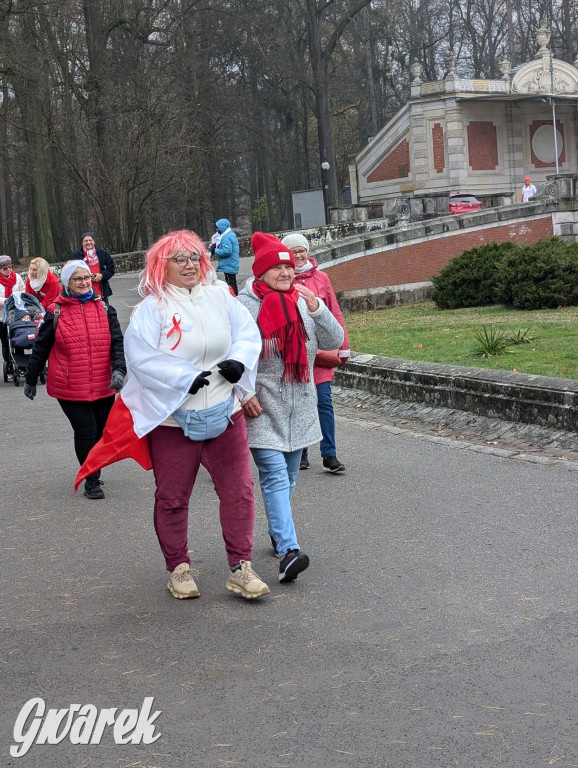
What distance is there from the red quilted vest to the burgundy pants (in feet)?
8.68

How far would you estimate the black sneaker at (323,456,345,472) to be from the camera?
816 cm

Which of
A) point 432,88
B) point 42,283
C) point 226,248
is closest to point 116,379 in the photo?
point 42,283

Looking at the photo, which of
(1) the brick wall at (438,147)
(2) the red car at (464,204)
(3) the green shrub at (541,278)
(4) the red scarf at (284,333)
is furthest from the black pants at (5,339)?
(1) the brick wall at (438,147)

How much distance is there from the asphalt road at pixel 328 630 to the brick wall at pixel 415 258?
1835 centimetres

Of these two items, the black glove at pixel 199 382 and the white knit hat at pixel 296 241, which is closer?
the black glove at pixel 199 382

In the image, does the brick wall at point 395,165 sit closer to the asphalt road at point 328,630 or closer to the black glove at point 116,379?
the asphalt road at point 328,630

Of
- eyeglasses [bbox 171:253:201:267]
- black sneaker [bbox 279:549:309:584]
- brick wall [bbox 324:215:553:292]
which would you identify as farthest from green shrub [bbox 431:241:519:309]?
eyeglasses [bbox 171:253:201:267]

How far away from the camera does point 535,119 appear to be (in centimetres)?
5328

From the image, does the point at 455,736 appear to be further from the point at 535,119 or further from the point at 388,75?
the point at 388,75

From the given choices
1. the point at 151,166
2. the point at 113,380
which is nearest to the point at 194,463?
the point at 113,380

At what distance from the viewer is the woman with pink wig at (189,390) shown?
201 inches

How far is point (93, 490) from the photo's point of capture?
7.75 m

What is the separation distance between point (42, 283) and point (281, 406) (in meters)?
9.28

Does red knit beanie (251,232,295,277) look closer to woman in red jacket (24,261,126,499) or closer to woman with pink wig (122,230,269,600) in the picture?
woman with pink wig (122,230,269,600)
